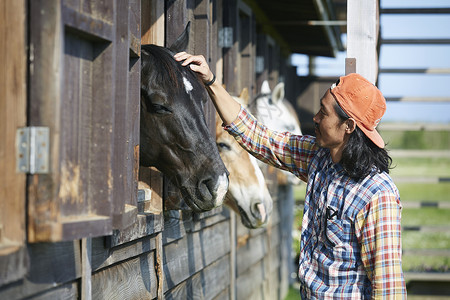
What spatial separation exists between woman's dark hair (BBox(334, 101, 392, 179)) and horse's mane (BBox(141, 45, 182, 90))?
2.42 ft

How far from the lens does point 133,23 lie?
2.73 meters

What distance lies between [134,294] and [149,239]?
1.14 ft

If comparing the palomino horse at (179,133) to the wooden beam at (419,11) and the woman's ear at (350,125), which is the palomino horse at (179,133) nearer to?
the woman's ear at (350,125)

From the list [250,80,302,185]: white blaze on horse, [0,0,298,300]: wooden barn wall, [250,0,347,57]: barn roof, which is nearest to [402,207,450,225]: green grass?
[250,0,347,57]: barn roof

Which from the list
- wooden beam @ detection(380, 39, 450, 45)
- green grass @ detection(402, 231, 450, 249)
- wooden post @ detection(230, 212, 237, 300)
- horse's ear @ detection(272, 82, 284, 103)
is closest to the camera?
wooden post @ detection(230, 212, 237, 300)

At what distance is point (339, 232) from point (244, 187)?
1822mm

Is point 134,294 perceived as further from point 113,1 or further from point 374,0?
point 374,0

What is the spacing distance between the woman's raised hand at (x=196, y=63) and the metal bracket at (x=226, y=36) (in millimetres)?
2297

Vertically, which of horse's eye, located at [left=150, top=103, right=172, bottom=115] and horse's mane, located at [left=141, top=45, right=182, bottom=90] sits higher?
horse's mane, located at [left=141, top=45, right=182, bottom=90]

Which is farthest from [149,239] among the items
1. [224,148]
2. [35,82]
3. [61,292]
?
[35,82]

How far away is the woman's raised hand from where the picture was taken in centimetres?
300

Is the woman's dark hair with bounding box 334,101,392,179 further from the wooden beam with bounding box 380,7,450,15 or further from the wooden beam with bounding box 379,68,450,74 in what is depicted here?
the wooden beam with bounding box 380,7,450,15

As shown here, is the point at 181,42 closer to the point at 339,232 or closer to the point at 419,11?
the point at 339,232

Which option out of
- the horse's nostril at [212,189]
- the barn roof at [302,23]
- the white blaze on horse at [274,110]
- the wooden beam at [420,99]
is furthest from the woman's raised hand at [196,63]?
the wooden beam at [420,99]
